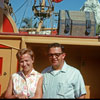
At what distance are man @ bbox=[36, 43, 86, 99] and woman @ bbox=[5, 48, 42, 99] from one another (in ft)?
0.28

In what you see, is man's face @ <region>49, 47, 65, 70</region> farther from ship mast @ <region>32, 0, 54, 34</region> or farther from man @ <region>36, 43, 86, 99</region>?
ship mast @ <region>32, 0, 54, 34</region>

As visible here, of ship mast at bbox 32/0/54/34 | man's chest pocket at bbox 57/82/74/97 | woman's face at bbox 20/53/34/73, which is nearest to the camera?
man's chest pocket at bbox 57/82/74/97

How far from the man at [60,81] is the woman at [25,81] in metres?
0.08

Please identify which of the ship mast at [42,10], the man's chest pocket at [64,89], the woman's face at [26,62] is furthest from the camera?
the ship mast at [42,10]

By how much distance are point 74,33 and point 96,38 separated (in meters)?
0.70

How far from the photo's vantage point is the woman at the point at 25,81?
79.8 inches

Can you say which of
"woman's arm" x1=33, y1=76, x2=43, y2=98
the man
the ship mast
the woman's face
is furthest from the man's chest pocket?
the ship mast

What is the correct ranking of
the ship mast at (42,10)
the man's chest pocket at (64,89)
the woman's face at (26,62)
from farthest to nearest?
the ship mast at (42,10) < the woman's face at (26,62) < the man's chest pocket at (64,89)

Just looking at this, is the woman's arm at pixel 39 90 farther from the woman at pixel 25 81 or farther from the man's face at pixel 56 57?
the man's face at pixel 56 57

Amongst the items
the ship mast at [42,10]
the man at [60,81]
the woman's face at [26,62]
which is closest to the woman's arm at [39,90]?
the man at [60,81]

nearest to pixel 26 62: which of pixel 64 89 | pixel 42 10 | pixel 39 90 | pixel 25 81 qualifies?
pixel 25 81

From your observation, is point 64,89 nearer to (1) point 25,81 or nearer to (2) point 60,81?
(2) point 60,81

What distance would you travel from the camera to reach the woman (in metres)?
2.03

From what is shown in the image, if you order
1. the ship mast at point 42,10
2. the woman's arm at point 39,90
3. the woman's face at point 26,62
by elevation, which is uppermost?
the ship mast at point 42,10
